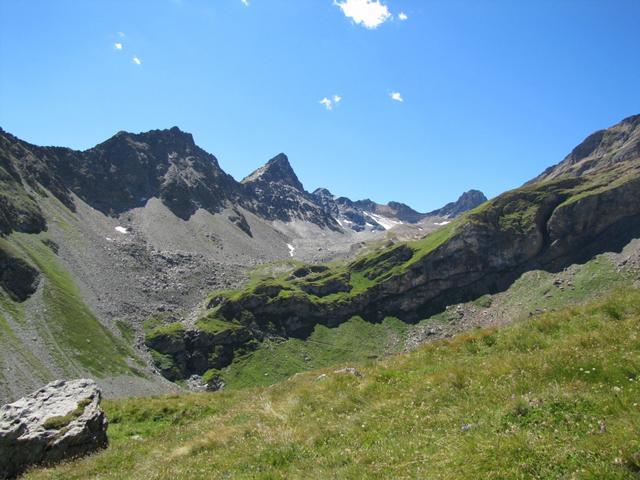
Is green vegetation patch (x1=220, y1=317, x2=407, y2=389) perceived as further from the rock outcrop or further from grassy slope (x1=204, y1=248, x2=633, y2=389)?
the rock outcrop

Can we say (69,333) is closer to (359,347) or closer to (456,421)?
(359,347)

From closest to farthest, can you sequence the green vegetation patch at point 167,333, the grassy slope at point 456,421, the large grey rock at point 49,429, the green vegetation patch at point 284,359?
the grassy slope at point 456,421 → the large grey rock at point 49,429 → the green vegetation patch at point 284,359 → the green vegetation patch at point 167,333

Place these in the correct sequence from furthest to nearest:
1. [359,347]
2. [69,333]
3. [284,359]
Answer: [359,347] < [284,359] < [69,333]

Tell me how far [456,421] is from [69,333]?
568ft

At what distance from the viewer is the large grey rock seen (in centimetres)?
1894

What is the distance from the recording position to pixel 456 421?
12.3 meters

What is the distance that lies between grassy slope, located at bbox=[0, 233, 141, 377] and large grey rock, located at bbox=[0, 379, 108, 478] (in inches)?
5052

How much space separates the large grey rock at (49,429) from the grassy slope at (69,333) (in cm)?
12832

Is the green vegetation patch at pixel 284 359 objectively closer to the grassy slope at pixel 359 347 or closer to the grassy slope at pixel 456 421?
the grassy slope at pixel 359 347

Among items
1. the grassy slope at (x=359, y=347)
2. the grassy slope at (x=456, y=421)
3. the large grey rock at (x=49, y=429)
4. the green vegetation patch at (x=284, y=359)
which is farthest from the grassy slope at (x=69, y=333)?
the grassy slope at (x=456, y=421)

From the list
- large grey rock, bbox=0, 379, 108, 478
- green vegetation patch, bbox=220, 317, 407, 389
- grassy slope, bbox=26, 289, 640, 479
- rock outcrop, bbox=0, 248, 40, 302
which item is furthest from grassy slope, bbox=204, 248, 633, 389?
grassy slope, bbox=26, 289, 640, 479

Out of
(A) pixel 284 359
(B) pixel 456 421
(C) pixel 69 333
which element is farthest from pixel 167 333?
(B) pixel 456 421

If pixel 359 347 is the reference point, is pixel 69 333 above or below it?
above

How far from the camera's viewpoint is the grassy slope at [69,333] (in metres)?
142
